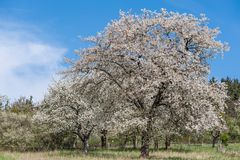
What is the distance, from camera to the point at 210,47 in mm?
36625

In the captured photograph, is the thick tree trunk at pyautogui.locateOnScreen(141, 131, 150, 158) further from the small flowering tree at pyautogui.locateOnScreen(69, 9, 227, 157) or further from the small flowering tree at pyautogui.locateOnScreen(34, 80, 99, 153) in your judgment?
the small flowering tree at pyautogui.locateOnScreen(34, 80, 99, 153)

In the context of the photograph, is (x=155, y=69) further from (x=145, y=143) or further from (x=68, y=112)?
(x=68, y=112)

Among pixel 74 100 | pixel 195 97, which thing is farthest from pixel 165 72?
pixel 74 100

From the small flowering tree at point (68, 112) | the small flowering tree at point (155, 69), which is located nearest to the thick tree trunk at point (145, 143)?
the small flowering tree at point (155, 69)

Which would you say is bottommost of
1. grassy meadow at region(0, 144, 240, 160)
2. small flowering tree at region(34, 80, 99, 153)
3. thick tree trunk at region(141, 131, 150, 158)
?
grassy meadow at region(0, 144, 240, 160)

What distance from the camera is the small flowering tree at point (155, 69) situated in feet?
112

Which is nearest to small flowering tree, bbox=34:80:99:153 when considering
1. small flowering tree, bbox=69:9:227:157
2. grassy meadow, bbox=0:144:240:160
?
grassy meadow, bbox=0:144:240:160

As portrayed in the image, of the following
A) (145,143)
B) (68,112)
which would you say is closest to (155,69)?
(145,143)

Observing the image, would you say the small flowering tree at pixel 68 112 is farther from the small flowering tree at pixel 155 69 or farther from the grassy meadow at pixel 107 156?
the small flowering tree at pixel 155 69

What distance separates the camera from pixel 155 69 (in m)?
34.5

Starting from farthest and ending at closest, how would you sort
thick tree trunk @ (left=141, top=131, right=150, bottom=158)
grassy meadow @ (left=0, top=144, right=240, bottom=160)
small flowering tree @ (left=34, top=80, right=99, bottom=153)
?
→ small flowering tree @ (left=34, top=80, right=99, bottom=153)
thick tree trunk @ (left=141, top=131, right=150, bottom=158)
grassy meadow @ (left=0, top=144, right=240, bottom=160)

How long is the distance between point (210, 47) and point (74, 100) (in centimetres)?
1940

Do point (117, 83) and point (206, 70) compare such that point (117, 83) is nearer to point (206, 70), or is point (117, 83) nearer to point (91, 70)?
point (91, 70)

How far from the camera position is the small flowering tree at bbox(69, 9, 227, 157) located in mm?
34281
